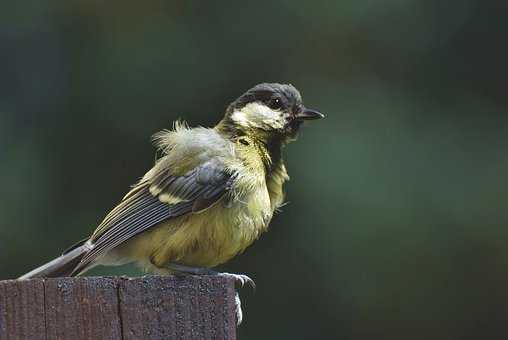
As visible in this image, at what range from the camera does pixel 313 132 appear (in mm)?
5992

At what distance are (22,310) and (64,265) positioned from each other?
4.01 feet

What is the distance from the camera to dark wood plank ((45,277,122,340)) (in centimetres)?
215

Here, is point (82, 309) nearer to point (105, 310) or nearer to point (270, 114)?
point (105, 310)

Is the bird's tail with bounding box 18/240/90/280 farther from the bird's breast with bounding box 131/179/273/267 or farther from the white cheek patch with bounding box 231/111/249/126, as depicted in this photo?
the white cheek patch with bounding box 231/111/249/126

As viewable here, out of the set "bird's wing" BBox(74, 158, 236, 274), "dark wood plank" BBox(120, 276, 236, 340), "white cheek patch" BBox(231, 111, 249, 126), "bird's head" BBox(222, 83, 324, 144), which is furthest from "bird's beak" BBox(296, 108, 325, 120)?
"dark wood plank" BBox(120, 276, 236, 340)

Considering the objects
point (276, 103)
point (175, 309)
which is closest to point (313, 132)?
point (276, 103)

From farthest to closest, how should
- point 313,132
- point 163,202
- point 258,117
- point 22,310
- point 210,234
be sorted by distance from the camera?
point 313,132, point 258,117, point 163,202, point 210,234, point 22,310

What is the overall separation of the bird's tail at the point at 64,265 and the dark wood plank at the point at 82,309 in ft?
3.91

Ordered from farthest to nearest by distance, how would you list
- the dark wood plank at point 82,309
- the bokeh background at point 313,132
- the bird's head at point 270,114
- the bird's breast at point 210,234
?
the bokeh background at point 313,132 → the bird's head at point 270,114 → the bird's breast at point 210,234 → the dark wood plank at point 82,309

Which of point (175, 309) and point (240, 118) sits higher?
point (240, 118)

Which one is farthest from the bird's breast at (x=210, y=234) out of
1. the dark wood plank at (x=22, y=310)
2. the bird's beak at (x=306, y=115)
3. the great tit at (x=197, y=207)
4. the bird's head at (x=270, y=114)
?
the dark wood plank at (x=22, y=310)

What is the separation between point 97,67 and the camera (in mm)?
6324

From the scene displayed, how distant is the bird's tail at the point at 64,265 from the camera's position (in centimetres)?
336

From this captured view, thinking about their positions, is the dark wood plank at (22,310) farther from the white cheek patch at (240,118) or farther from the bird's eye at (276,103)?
the bird's eye at (276,103)
